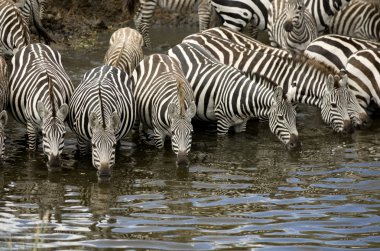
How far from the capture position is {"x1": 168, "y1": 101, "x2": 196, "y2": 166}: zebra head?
12.5 m

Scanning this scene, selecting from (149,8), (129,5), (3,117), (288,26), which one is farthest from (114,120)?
(129,5)

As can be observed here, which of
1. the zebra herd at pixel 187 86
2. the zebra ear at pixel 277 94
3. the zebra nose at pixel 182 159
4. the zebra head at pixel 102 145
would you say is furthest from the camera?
the zebra ear at pixel 277 94

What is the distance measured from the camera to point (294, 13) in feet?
55.0

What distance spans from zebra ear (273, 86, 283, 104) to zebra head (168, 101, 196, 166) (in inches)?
57.9

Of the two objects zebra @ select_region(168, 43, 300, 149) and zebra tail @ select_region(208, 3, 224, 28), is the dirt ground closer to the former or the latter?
zebra tail @ select_region(208, 3, 224, 28)

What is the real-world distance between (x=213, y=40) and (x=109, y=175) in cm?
470

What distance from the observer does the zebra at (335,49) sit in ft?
52.9

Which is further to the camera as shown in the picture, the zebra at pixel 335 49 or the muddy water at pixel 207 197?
the zebra at pixel 335 49

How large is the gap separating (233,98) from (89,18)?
9.56 meters

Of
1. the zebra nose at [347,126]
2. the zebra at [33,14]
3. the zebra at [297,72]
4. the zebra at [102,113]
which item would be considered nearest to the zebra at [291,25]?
the zebra at [297,72]

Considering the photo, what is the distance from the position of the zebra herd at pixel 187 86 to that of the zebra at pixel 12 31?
0.02m

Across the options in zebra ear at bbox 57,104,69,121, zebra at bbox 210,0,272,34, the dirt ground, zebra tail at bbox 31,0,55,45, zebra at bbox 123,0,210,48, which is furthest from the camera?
the dirt ground

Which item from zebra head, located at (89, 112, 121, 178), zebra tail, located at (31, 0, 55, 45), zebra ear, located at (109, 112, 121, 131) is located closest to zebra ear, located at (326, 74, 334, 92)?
zebra ear, located at (109, 112, 121, 131)

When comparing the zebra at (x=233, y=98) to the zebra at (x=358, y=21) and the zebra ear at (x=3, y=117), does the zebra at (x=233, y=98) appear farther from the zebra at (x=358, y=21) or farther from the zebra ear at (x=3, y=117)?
the zebra at (x=358, y=21)
